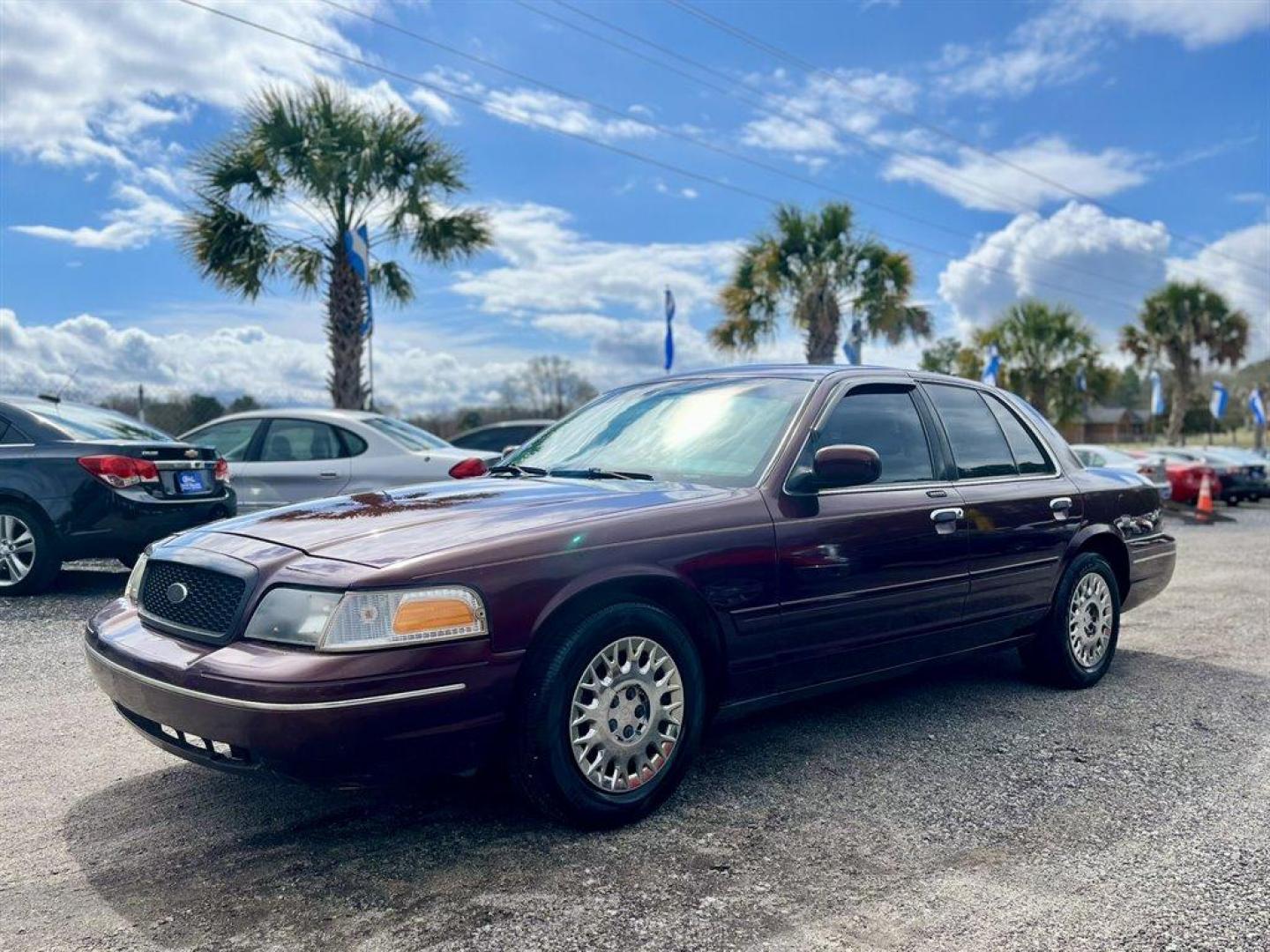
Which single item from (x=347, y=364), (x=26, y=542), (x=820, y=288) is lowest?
(x=26, y=542)

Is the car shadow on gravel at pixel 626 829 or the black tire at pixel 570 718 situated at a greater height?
the black tire at pixel 570 718

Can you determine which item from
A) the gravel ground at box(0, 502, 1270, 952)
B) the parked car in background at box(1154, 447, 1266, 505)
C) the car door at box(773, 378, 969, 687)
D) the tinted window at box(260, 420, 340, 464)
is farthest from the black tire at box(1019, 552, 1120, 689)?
the parked car in background at box(1154, 447, 1266, 505)

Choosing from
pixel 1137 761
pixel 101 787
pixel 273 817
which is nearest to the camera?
Result: pixel 273 817

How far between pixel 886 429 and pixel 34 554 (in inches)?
238

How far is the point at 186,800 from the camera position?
12.0 ft

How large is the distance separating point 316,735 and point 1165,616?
22.0 ft

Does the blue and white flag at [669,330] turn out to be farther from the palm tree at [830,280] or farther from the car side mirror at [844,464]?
the car side mirror at [844,464]

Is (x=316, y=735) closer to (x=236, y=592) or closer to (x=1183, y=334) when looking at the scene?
(x=236, y=592)

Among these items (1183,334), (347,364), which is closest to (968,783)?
(347,364)

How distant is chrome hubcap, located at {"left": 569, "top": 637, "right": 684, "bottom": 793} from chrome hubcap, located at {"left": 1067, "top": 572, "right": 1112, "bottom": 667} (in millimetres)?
2665

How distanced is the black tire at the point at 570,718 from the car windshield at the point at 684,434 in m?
0.75

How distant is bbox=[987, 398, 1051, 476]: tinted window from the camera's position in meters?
5.28

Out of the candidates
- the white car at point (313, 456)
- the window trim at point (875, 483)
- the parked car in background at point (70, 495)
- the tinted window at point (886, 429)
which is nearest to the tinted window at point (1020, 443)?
the window trim at point (875, 483)

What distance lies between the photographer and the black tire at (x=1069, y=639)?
5.20 meters
